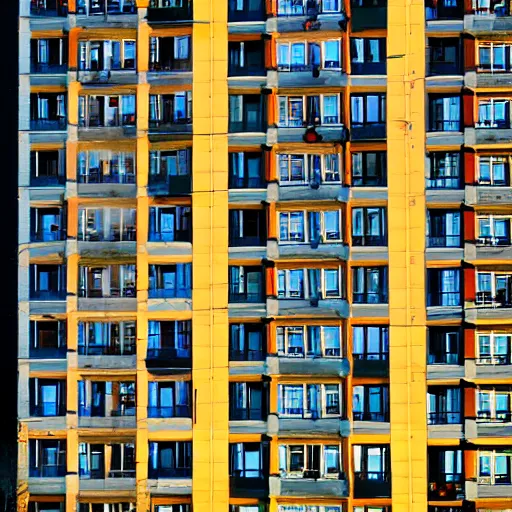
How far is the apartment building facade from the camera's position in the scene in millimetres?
17438

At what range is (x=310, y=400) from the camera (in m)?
17.6

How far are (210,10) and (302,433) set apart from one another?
10398 mm

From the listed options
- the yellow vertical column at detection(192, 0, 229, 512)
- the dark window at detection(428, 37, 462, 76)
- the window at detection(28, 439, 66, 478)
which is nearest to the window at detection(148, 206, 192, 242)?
the yellow vertical column at detection(192, 0, 229, 512)

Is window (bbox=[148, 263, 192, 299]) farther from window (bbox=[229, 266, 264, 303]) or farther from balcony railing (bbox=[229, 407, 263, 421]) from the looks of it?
balcony railing (bbox=[229, 407, 263, 421])

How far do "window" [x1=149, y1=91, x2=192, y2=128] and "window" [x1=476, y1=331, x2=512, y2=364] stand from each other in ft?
29.5

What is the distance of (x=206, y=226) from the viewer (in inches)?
696

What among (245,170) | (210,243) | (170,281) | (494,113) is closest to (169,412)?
(170,281)

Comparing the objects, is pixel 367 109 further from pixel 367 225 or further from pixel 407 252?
pixel 407 252

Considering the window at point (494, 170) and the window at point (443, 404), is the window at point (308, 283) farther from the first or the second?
the window at point (494, 170)

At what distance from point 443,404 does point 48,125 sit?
1169 centimetres

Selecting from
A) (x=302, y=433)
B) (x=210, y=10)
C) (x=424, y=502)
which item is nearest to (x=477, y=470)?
(x=424, y=502)

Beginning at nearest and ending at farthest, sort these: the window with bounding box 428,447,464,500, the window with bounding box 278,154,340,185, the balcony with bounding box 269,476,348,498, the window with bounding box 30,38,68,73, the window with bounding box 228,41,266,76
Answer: the balcony with bounding box 269,476,348,498
the window with bounding box 428,447,464,500
the window with bounding box 278,154,340,185
the window with bounding box 228,41,266,76
the window with bounding box 30,38,68,73

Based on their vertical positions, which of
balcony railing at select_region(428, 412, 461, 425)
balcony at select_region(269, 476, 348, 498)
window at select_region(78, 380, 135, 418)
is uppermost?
window at select_region(78, 380, 135, 418)

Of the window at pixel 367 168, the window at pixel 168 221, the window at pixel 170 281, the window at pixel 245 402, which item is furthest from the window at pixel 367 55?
the window at pixel 245 402
